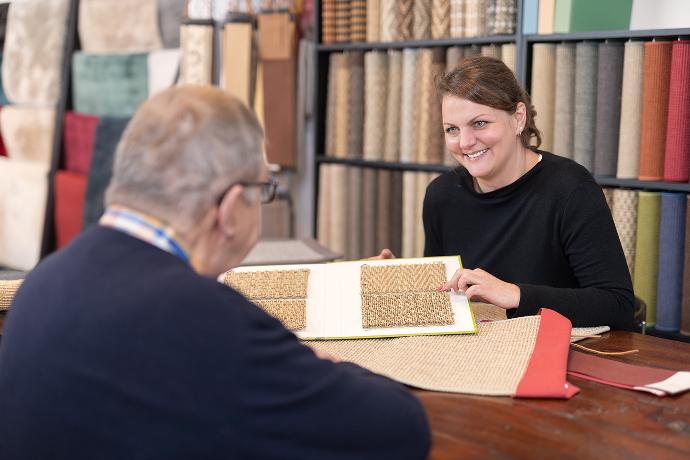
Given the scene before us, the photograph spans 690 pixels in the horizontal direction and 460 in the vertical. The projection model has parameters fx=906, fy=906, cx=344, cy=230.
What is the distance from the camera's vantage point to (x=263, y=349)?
1112 millimetres

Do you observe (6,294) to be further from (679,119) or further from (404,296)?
(679,119)

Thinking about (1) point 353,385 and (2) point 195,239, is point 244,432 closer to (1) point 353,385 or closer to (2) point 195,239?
(1) point 353,385

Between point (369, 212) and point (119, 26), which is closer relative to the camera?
point (369, 212)

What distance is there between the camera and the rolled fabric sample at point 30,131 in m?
5.01

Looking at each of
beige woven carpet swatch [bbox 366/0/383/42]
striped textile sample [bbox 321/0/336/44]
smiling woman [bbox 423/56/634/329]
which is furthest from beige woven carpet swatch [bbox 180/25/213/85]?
smiling woman [bbox 423/56/634/329]

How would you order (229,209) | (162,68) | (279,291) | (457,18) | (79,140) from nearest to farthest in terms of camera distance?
(229,209)
(279,291)
(457,18)
(162,68)
(79,140)

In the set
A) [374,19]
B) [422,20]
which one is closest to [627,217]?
[422,20]

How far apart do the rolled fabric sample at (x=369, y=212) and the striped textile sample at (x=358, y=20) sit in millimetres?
612

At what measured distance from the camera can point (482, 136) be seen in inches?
93.3

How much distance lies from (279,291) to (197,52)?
2810 millimetres

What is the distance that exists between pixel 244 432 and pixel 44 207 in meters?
4.12

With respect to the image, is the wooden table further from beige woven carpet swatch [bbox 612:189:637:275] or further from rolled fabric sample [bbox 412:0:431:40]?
rolled fabric sample [bbox 412:0:431:40]

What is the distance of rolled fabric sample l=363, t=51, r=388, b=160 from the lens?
4.11m

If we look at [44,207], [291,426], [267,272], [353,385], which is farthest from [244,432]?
[44,207]
